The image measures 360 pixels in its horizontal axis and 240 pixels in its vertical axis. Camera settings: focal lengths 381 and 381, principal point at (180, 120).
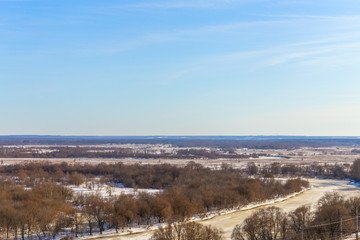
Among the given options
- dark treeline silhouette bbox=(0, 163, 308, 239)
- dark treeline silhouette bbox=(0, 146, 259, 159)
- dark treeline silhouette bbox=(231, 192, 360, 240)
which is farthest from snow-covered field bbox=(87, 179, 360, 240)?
Answer: dark treeline silhouette bbox=(0, 146, 259, 159)

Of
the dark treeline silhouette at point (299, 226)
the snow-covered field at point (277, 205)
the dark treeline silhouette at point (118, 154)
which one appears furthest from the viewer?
the dark treeline silhouette at point (118, 154)

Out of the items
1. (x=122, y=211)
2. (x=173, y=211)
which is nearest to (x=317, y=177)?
(x=173, y=211)

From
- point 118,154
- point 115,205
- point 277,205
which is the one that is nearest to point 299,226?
point 115,205

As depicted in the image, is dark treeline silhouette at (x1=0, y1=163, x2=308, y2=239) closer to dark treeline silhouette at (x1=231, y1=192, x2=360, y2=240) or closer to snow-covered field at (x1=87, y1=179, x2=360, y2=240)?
snow-covered field at (x1=87, y1=179, x2=360, y2=240)

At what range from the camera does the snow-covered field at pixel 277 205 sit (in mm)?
30109

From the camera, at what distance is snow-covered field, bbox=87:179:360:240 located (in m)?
30.1

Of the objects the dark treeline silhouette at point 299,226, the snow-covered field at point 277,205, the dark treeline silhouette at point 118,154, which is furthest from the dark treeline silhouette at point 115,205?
the dark treeline silhouette at point 118,154

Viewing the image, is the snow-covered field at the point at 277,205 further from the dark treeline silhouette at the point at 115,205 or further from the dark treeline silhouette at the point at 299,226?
the dark treeline silhouette at the point at 299,226

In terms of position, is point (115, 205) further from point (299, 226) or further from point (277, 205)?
point (277, 205)

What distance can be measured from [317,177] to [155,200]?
45.5 meters

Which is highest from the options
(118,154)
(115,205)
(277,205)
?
(115,205)

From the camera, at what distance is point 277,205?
1672 inches

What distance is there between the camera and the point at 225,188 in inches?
1795

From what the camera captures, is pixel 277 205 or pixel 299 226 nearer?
pixel 299 226
